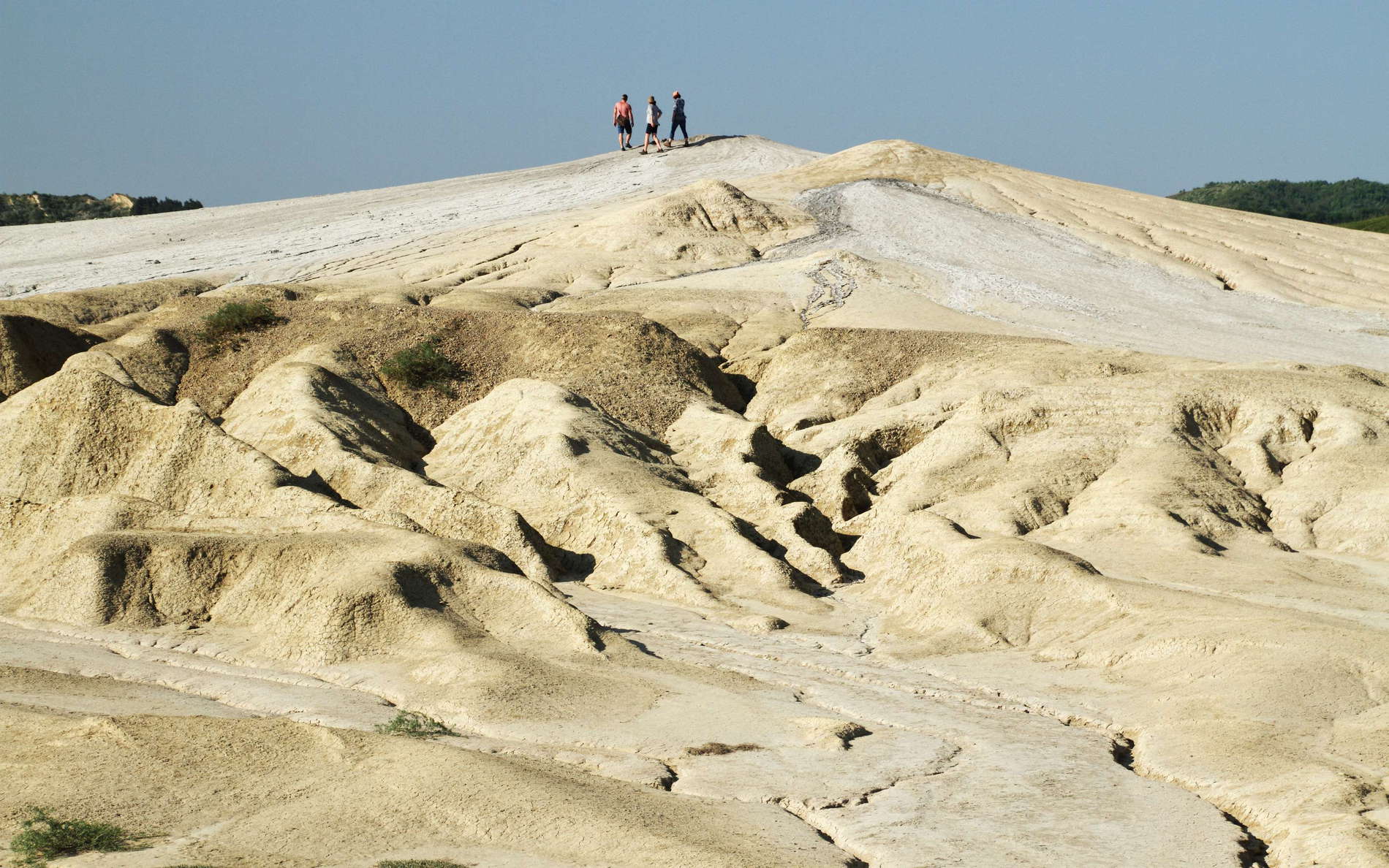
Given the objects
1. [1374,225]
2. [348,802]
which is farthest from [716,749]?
[1374,225]

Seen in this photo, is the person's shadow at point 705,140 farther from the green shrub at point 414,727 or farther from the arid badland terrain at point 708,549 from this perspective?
the green shrub at point 414,727

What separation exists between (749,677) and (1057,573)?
3.78 m

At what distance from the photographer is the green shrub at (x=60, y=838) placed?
727 cm

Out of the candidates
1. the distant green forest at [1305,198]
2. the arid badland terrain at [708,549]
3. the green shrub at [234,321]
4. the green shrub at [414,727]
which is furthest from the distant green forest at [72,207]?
the distant green forest at [1305,198]

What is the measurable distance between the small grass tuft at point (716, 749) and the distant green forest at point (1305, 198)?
2683 inches

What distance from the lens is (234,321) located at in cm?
2422

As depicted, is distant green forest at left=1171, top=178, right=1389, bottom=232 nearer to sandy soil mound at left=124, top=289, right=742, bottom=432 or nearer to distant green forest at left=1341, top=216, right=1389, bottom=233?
distant green forest at left=1341, top=216, right=1389, bottom=233

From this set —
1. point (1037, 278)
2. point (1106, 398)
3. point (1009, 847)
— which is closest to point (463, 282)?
point (1037, 278)

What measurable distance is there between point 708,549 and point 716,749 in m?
6.71

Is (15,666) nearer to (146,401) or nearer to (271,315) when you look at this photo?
(146,401)

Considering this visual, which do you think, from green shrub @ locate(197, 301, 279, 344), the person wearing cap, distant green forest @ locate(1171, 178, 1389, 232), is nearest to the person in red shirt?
the person wearing cap

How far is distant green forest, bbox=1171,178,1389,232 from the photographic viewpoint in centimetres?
7412

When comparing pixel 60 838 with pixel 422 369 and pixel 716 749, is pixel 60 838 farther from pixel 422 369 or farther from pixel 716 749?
pixel 422 369

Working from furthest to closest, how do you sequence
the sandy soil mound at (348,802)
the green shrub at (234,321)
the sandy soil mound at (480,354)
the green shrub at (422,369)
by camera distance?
1. the green shrub at (234,321)
2. the green shrub at (422,369)
3. the sandy soil mound at (480,354)
4. the sandy soil mound at (348,802)
